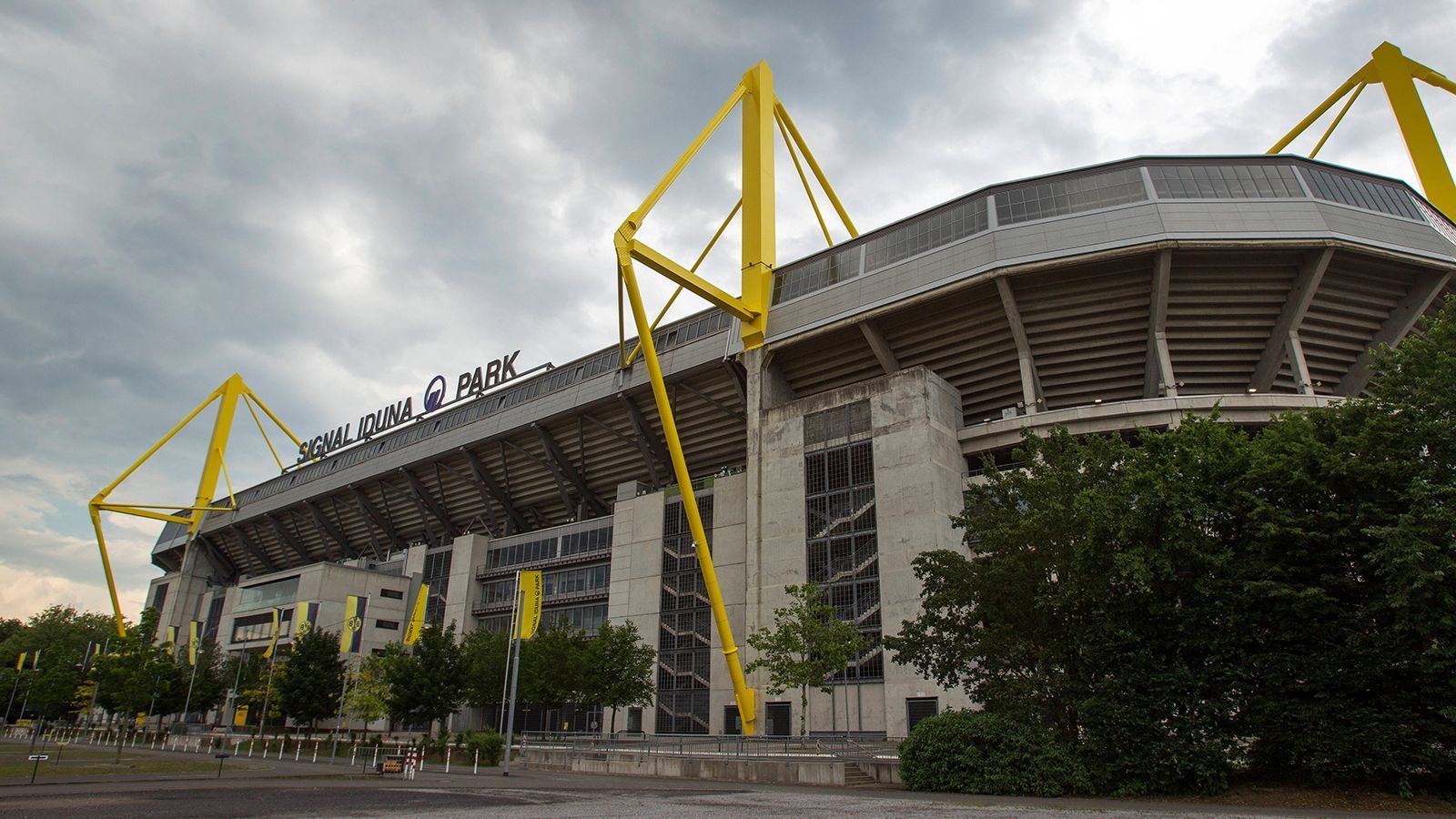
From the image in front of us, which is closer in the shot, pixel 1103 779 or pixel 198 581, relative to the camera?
pixel 1103 779

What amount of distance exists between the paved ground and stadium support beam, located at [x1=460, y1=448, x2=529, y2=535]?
41002mm

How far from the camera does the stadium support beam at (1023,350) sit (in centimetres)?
3800

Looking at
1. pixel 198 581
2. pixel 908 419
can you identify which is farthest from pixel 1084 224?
pixel 198 581

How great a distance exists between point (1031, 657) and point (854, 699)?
1779 cm

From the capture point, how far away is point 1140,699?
19203 millimetres

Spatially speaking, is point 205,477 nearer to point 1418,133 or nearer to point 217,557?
point 217,557

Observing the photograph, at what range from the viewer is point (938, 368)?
1690 inches

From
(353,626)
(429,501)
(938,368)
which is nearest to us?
(938,368)

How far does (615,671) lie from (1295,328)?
37293 millimetres

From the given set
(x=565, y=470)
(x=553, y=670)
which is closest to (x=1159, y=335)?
(x=553, y=670)

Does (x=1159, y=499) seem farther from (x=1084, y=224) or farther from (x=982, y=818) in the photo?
(x=1084, y=224)

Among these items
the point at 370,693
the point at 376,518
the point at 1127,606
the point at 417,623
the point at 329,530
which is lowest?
the point at 370,693

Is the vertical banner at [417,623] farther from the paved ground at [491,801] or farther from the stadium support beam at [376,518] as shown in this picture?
the paved ground at [491,801]

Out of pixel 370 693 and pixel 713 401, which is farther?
pixel 713 401
